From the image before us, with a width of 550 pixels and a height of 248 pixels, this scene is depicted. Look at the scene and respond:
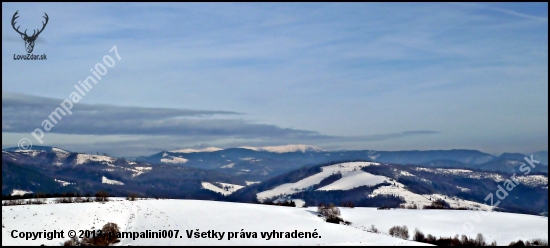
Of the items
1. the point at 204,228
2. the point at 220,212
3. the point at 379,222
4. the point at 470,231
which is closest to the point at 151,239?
the point at 204,228

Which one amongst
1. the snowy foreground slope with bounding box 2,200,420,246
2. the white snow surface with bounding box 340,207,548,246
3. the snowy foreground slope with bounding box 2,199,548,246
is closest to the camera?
the snowy foreground slope with bounding box 2,200,420,246

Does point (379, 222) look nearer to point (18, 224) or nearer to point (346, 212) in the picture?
point (346, 212)

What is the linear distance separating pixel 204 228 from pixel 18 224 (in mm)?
29986

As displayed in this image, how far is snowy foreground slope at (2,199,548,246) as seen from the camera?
83.1 m

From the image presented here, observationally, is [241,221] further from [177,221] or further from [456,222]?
[456,222]

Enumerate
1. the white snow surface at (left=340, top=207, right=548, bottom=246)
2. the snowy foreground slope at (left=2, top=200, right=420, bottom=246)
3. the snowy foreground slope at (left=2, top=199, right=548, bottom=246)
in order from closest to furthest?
the snowy foreground slope at (left=2, top=200, right=420, bottom=246)
the snowy foreground slope at (left=2, top=199, right=548, bottom=246)
the white snow surface at (left=340, top=207, right=548, bottom=246)

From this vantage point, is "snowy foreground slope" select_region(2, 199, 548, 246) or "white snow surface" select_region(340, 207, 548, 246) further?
"white snow surface" select_region(340, 207, 548, 246)

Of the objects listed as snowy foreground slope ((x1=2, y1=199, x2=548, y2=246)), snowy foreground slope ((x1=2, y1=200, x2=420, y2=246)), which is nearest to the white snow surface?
snowy foreground slope ((x1=2, y1=199, x2=548, y2=246))

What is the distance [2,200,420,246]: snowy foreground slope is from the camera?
268 feet

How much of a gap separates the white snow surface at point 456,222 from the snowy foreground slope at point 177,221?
18.5 meters

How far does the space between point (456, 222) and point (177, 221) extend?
7084 cm

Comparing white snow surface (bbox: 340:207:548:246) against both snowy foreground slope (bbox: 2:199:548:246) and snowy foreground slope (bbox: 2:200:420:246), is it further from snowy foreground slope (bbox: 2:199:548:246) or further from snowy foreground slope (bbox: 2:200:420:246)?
snowy foreground slope (bbox: 2:200:420:246)

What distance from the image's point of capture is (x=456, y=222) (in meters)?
131

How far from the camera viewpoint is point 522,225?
126 metres
